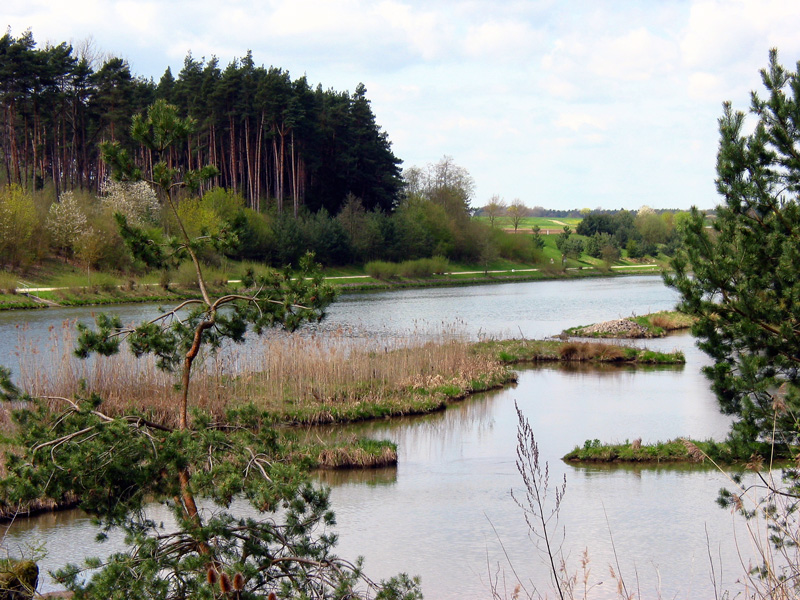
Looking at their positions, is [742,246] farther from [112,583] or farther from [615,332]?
[615,332]

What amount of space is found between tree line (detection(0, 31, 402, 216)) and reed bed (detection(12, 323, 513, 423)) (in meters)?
31.0

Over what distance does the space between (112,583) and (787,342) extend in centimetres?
669

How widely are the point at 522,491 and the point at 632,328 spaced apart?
2137 centimetres

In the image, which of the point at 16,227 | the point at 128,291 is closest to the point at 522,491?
the point at 128,291

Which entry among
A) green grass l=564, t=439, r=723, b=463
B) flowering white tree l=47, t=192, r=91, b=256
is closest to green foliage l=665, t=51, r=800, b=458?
green grass l=564, t=439, r=723, b=463

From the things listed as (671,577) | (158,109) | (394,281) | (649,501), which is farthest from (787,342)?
(394,281)

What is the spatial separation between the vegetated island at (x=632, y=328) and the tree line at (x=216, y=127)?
88.5 feet

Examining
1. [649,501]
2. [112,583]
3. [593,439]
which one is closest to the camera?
[112,583]

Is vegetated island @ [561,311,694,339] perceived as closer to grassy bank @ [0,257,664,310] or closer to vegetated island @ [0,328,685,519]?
grassy bank @ [0,257,664,310]

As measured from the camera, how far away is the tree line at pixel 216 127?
51.9 metres

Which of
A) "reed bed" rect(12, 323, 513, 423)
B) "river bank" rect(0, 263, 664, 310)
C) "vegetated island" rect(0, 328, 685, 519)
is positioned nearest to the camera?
"vegetated island" rect(0, 328, 685, 519)

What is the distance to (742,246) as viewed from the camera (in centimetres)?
846

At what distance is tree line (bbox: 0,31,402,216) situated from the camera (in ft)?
170

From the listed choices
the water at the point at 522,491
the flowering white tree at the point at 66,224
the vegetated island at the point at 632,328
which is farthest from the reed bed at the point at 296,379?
the flowering white tree at the point at 66,224
